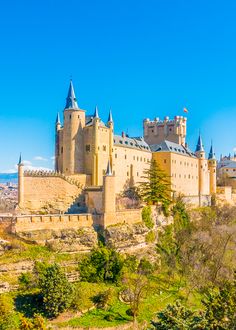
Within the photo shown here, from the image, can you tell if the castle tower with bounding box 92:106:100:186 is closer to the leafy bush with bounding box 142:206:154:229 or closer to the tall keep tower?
the leafy bush with bounding box 142:206:154:229

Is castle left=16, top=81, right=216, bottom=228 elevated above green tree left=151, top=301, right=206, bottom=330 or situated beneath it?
elevated above

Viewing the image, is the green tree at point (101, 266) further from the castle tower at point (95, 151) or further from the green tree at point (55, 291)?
the castle tower at point (95, 151)

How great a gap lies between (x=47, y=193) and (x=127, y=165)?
15548 mm

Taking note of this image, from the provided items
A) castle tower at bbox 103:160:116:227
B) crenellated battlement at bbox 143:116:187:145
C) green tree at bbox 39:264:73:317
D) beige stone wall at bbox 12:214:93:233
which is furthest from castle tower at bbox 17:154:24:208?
crenellated battlement at bbox 143:116:187:145

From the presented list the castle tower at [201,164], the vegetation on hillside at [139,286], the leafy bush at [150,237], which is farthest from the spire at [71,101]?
the castle tower at [201,164]

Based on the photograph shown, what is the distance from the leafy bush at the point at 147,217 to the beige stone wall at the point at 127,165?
7.17 m

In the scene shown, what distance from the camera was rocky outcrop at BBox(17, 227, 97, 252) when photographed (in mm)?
42250

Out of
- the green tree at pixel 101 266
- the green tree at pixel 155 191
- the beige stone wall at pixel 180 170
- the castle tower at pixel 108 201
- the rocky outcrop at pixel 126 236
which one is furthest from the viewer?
the beige stone wall at pixel 180 170

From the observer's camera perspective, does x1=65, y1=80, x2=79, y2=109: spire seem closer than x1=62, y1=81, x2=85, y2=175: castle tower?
No

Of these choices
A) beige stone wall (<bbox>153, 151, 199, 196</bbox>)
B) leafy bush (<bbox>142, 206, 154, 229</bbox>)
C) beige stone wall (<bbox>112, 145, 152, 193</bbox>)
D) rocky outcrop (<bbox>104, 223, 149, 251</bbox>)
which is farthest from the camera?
beige stone wall (<bbox>153, 151, 199, 196</bbox>)

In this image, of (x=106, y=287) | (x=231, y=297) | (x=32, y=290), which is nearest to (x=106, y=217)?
(x=106, y=287)

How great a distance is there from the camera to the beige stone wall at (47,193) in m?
49.0

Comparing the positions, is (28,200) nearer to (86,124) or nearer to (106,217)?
(106,217)

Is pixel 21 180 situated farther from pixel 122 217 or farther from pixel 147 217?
pixel 147 217
